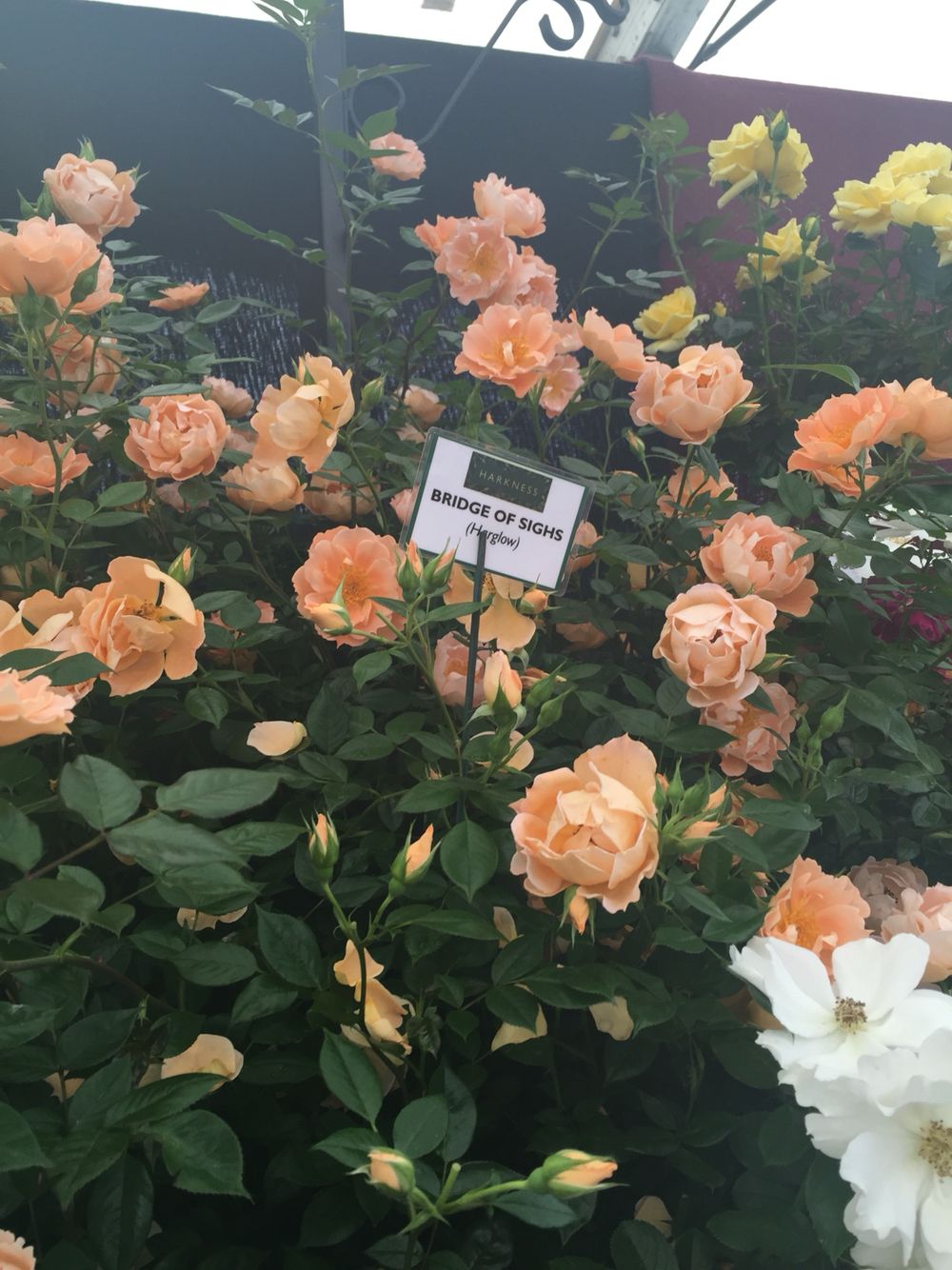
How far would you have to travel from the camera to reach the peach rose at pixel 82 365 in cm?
78

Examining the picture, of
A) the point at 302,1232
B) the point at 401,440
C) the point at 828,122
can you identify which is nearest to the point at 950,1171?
the point at 302,1232

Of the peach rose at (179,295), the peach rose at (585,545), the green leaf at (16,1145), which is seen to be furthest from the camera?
the peach rose at (179,295)

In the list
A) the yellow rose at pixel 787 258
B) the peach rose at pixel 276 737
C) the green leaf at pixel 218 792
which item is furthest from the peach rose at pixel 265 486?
the yellow rose at pixel 787 258

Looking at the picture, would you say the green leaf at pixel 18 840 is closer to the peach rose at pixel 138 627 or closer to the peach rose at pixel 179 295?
the peach rose at pixel 138 627

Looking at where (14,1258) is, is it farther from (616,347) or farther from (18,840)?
(616,347)

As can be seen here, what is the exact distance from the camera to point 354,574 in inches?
25.8

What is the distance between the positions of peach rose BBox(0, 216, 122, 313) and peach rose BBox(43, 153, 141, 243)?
0.64ft

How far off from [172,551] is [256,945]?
37 centimetres

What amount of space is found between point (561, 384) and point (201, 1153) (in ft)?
2.42

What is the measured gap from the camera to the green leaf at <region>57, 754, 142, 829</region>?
404 millimetres

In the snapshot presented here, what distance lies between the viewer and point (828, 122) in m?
1.73

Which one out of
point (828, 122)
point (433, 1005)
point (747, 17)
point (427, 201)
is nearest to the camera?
point (433, 1005)

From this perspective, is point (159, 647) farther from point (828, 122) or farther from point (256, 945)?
point (828, 122)

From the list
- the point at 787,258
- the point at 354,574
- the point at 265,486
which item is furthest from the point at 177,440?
the point at 787,258
